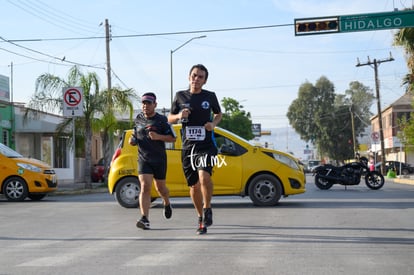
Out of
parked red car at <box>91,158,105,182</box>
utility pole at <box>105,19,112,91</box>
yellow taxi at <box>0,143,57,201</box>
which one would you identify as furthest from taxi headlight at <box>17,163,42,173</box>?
parked red car at <box>91,158,105,182</box>

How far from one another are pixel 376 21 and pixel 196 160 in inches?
607

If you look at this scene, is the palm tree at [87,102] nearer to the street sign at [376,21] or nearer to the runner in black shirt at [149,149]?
the street sign at [376,21]

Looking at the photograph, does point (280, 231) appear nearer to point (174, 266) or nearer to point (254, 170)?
point (174, 266)

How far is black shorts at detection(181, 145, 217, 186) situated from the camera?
8242mm

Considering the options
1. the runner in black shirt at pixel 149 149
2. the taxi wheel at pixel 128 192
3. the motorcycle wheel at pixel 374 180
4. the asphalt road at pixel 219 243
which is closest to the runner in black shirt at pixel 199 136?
the asphalt road at pixel 219 243

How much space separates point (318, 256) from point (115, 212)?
620 centimetres

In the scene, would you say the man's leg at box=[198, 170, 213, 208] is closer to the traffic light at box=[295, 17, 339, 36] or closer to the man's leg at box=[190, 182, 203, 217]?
the man's leg at box=[190, 182, 203, 217]

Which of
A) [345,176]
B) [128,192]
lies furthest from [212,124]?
[345,176]

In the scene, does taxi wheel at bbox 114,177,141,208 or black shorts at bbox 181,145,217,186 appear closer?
black shorts at bbox 181,145,217,186

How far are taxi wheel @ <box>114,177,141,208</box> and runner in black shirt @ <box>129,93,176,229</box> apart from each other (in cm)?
386

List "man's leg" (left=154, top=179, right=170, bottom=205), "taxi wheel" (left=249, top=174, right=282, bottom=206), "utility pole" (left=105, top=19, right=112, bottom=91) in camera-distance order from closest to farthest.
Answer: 1. "man's leg" (left=154, top=179, right=170, bottom=205)
2. "taxi wheel" (left=249, top=174, right=282, bottom=206)
3. "utility pole" (left=105, top=19, right=112, bottom=91)

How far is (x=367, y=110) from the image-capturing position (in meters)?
97.8

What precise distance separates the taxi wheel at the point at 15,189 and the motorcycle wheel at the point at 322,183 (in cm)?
981

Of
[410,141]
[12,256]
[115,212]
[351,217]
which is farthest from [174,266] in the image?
[410,141]
